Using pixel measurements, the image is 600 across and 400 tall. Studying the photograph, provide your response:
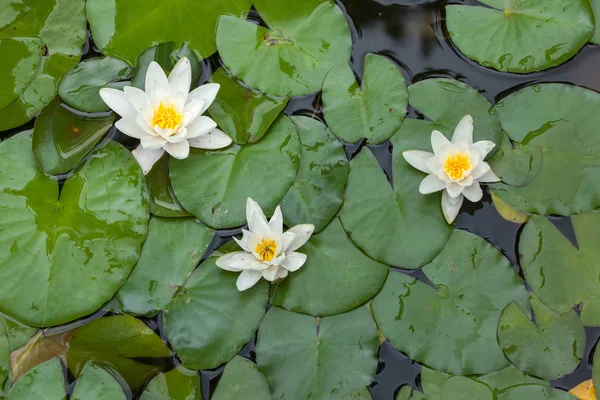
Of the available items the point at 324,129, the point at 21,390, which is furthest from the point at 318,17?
the point at 21,390

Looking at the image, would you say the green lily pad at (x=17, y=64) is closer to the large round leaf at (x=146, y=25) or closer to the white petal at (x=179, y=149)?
the large round leaf at (x=146, y=25)

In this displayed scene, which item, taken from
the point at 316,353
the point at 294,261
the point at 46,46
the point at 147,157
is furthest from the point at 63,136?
the point at 316,353

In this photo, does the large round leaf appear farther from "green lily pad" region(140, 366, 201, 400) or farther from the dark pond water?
"green lily pad" region(140, 366, 201, 400)

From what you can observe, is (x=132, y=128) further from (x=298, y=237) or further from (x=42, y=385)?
(x=42, y=385)

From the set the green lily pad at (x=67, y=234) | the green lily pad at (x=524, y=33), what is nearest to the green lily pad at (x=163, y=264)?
the green lily pad at (x=67, y=234)

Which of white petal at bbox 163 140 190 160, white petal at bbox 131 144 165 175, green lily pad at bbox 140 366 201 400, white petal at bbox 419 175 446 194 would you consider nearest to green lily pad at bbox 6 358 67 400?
green lily pad at bbox 140 366 201 400

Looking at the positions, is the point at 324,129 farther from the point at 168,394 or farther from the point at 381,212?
the point at 168,394
